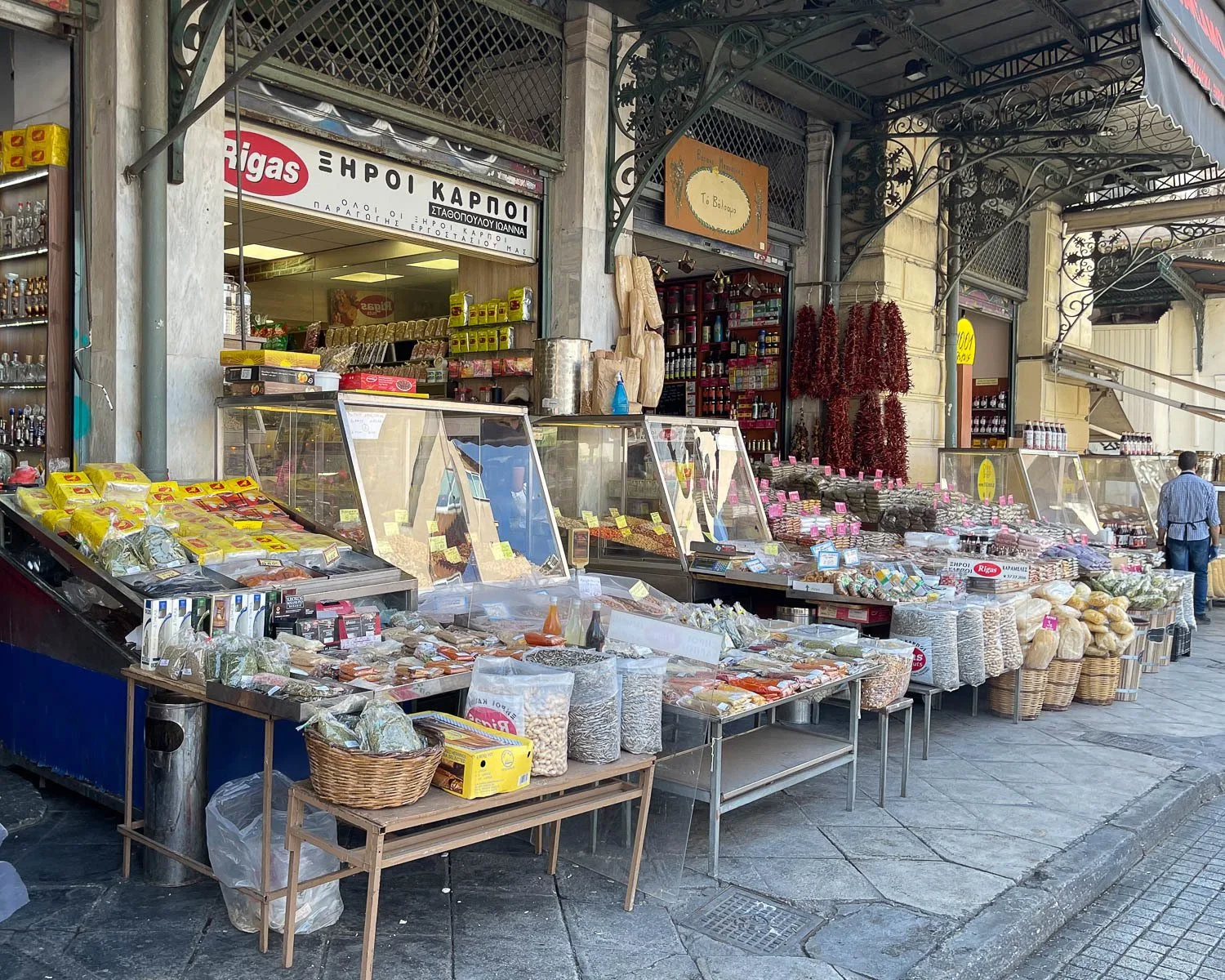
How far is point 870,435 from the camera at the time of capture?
1060 cm

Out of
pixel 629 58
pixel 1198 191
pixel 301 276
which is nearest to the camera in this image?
pixel 629 58

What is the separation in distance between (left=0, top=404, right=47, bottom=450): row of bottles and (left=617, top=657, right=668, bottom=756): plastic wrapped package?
155 inches

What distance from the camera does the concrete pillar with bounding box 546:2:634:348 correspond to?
26.0 feet

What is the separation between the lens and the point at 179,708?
11.8 feet

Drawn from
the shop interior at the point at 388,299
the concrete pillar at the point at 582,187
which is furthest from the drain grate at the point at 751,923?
the concrete pillar at the point at 582,187

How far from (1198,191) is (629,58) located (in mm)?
9577

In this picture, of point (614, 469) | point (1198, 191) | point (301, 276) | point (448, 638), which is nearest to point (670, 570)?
point (614, 469)

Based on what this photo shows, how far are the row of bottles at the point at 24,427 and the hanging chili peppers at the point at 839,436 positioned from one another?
287 inches

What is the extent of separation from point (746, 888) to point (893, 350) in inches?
307

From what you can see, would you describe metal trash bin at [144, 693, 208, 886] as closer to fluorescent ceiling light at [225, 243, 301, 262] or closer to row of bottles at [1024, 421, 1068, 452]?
fluorescent ceiling light at [225, 243, 301, 262]

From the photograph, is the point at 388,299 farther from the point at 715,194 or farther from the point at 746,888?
the point at 746,888

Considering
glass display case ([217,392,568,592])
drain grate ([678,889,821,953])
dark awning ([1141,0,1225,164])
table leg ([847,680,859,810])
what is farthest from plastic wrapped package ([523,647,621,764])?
dark awning ([1141,0,1225,164])

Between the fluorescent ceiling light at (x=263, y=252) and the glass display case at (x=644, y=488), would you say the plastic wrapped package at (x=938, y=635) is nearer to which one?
the glass display case at (x=644, y=488)

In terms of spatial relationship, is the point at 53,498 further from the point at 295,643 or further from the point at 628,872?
the point at 628,872
